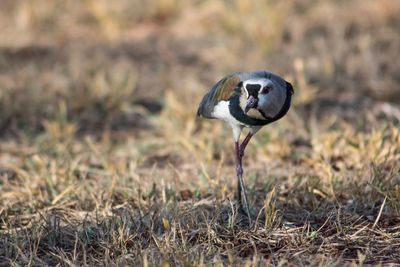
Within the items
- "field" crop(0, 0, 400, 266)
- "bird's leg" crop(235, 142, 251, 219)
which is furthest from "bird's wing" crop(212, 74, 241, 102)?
"field" crop(0, 0, 400, 266)

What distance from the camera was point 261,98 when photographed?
11.0 feet

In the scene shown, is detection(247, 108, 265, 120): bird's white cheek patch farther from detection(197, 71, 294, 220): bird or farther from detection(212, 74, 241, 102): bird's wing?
detection(212, 74, 241, 102): bird's wing

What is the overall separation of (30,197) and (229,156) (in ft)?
4.38

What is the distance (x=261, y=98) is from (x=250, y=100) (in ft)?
0.16

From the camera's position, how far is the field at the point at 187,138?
3.56 meters

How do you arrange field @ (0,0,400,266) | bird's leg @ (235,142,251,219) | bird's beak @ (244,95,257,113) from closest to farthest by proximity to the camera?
bird's beak @ (244,95,257,113) < field @ (0,0,400,266) < bird's leg @ (235,142,251,219)

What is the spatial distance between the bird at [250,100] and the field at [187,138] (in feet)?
1.38

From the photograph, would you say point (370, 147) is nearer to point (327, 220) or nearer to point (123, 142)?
point (327, 220)

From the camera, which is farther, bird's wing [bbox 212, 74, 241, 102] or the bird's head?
bird's wing [bbox 212, 74, 241, 102]

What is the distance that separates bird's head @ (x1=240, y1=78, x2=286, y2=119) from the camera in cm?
336

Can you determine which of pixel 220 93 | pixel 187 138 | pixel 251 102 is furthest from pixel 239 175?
pixel 187 138

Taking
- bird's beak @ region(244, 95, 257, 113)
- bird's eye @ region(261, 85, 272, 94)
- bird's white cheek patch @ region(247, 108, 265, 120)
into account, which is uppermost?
bird's eye @ region(261, 85, 272, 94)

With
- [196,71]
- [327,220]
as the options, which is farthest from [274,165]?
[196,71]

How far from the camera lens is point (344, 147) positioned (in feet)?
15.4
